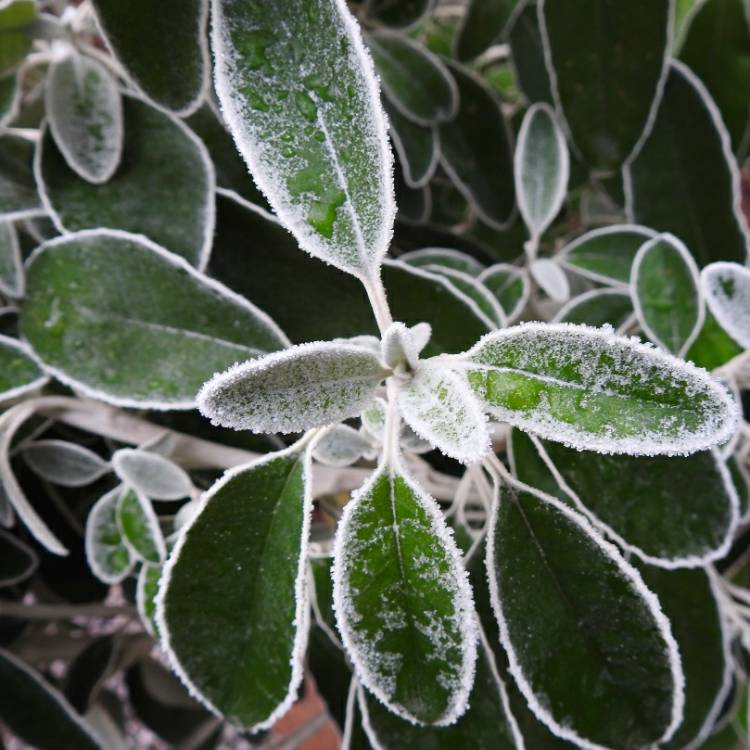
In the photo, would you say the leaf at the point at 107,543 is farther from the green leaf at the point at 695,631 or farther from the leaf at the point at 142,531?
the green leaf at the point at 695,631

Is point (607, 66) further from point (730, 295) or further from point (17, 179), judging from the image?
point (17, 179)

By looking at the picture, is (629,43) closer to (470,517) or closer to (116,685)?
(470,517)

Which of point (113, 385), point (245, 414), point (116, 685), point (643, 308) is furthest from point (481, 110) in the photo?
point (116, 685)

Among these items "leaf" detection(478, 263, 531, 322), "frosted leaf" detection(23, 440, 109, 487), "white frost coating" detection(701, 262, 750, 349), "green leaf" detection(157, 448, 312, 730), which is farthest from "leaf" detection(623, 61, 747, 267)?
"frosted leaf" detection(23, 440, 109, 487)

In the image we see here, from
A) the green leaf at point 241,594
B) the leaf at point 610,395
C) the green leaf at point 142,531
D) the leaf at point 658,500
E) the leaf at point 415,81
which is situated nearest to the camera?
the leaf at point 610,395

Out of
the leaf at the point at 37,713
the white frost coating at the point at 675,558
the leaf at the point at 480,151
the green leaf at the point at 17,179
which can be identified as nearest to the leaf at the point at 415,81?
the leaf at the point at 480,151

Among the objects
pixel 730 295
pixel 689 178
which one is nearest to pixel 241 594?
pixel 730 295

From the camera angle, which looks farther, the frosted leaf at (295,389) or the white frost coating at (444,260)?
the white frost coating at (444,260)
